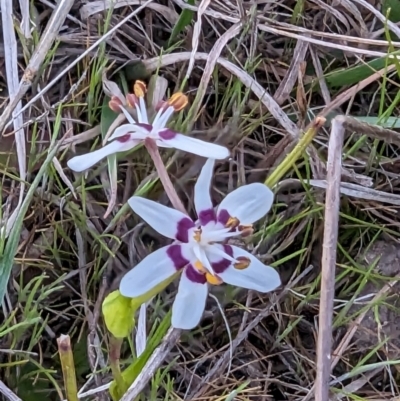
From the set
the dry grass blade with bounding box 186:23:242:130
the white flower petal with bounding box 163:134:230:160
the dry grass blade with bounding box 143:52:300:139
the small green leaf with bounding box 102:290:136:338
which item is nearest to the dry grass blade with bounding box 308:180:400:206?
the dry grass blade with bounding box 143:52:300:139

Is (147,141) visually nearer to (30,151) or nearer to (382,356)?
(30,151)

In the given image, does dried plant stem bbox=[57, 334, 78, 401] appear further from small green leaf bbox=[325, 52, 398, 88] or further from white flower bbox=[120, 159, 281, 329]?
small green leaf bbox=[325, 52, 398, 88]

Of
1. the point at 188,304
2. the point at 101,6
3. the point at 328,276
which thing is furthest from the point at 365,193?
the point at 101,6

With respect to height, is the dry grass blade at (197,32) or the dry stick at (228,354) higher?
the dry grass blade at (197,32)

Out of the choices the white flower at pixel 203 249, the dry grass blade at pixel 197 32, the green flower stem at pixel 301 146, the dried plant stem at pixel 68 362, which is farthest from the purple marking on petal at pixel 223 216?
the dry grass blade at pixel 197 32

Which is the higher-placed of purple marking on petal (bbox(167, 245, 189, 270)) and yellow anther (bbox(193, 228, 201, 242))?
yellow anther (bbox(193, 228, 201, 242))

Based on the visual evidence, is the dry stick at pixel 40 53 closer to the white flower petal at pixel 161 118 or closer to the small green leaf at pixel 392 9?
the white flower petal at pixel 161 118

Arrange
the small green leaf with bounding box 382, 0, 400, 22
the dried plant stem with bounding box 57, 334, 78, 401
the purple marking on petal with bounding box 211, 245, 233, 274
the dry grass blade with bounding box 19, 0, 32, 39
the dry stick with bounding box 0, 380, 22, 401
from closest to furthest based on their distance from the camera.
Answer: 1. the dried plant stem with bounding box 57, 334, 78, 401
2. the purple marking on petal with bounding box 211, 245, 233, 274
3. the dry stick with bounding box 0, 380, 22, 401
4. the dry grass blade with bounding box 19, 0, 32, 39
5. the small green leaf with bounding box 382, 0, 400, 22
